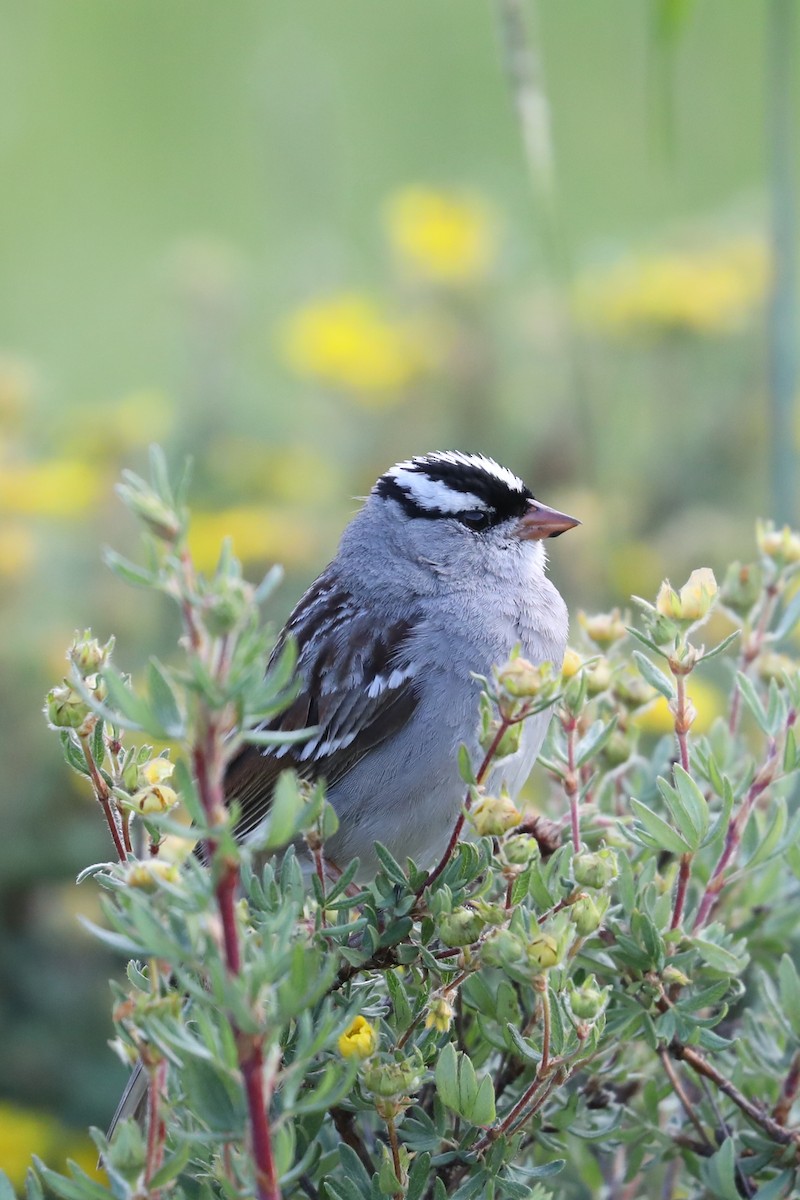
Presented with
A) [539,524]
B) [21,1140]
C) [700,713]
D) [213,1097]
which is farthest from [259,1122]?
[700,713]

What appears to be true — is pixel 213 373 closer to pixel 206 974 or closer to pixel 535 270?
pixel 535 270

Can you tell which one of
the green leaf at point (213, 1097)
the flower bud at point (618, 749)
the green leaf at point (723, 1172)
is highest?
the flower bud at point (618, 749)

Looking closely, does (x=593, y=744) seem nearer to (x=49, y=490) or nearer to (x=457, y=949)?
(x=457, y=949)

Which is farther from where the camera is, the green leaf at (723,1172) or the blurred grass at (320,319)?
the blurred grass at (320,319)

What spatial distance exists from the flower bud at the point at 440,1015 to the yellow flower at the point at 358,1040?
4 centimetres

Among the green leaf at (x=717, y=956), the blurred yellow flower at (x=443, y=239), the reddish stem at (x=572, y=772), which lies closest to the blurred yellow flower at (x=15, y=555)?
the blurred yellow flower at (x=443, y=239)

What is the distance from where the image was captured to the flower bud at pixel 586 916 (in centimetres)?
108

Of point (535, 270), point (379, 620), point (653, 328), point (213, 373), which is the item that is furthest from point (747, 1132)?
→ point (535, 270)

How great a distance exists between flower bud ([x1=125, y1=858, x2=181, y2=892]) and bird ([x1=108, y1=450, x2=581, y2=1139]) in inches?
29.3

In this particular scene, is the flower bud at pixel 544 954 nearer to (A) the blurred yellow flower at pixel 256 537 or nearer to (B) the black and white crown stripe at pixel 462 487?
(B) the black and white crown stripe at pixel 462 487

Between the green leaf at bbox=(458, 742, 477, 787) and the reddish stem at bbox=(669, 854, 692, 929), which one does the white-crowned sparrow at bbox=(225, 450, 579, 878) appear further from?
the green leaf at bbox=(458, 742, 477, 787)

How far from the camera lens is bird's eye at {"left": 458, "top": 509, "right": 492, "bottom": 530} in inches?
83.0

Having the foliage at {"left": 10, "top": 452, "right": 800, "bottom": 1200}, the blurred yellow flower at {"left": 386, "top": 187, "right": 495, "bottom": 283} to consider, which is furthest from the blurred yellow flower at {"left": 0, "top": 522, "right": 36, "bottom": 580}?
the foliage at {"left": 10, "top": 452, "right": 800, "bottom": 1200}

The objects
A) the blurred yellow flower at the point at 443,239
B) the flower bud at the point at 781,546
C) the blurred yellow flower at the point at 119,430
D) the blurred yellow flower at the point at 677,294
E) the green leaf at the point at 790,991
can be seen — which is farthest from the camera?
the blurred yellow flower at the point at 443,239
